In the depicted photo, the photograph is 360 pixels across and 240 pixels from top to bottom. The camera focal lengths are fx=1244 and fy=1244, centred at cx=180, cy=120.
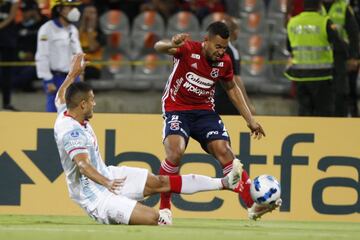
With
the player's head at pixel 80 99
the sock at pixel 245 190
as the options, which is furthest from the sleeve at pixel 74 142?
the sock at pixel 245 190

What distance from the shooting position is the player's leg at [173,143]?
11.8 m

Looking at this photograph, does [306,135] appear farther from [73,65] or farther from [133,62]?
[133,62]

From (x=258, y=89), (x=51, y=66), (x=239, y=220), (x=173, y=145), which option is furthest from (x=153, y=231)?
(x=258, y=89)

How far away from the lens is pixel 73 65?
1135 centimetres

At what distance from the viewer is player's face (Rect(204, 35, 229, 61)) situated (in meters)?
11.7

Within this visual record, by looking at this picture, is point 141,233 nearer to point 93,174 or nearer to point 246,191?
point 93,174

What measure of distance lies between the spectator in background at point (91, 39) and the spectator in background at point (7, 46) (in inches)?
39.0

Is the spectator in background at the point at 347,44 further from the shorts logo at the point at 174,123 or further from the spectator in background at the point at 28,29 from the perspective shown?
the spectator in background at the point at 28,29

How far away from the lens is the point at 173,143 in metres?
11.8

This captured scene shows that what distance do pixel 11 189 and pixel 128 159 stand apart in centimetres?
133

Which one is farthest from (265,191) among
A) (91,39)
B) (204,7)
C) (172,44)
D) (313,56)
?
(204,7)

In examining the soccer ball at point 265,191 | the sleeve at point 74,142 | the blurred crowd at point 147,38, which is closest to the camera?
the sleeve at point 74,142

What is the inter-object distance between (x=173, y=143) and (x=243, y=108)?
784 millimetres

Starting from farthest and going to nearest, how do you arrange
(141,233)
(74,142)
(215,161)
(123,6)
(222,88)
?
1. (123,6)
2. (222,88)
3. (215,161)
4. (74,142)
5. (141,233)
